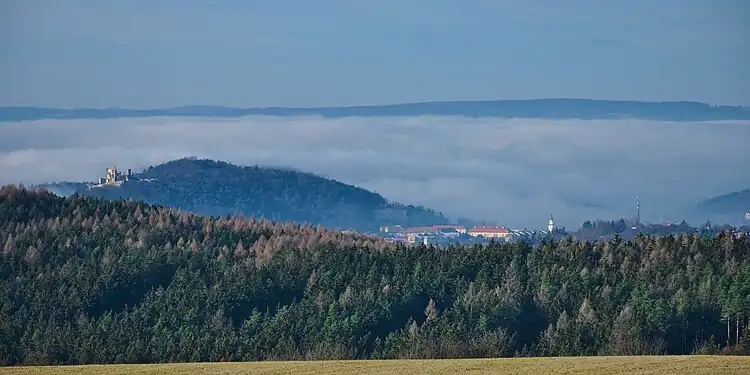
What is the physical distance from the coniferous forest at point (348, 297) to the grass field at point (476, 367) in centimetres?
2194

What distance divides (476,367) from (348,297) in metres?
45.7

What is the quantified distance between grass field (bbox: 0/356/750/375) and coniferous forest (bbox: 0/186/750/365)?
72.0ft

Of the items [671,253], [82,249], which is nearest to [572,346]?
[671,253]

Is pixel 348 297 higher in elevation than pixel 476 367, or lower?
lower

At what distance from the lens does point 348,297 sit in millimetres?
102625

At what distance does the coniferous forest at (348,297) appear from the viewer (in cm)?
8706

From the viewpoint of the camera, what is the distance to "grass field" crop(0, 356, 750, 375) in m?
54.0

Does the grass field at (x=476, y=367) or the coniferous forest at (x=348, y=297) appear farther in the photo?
the coniferous forest at (x=348, y=297)

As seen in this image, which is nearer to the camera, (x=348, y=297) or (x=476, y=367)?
(x=476, y=367)

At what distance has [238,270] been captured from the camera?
120 metres

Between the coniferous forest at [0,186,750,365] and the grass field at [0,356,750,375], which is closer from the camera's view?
the grass field at [0,356,750,375]

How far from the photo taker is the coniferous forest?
3428 inches

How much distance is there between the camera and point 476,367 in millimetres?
57250

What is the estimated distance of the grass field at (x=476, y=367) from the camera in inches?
2127
